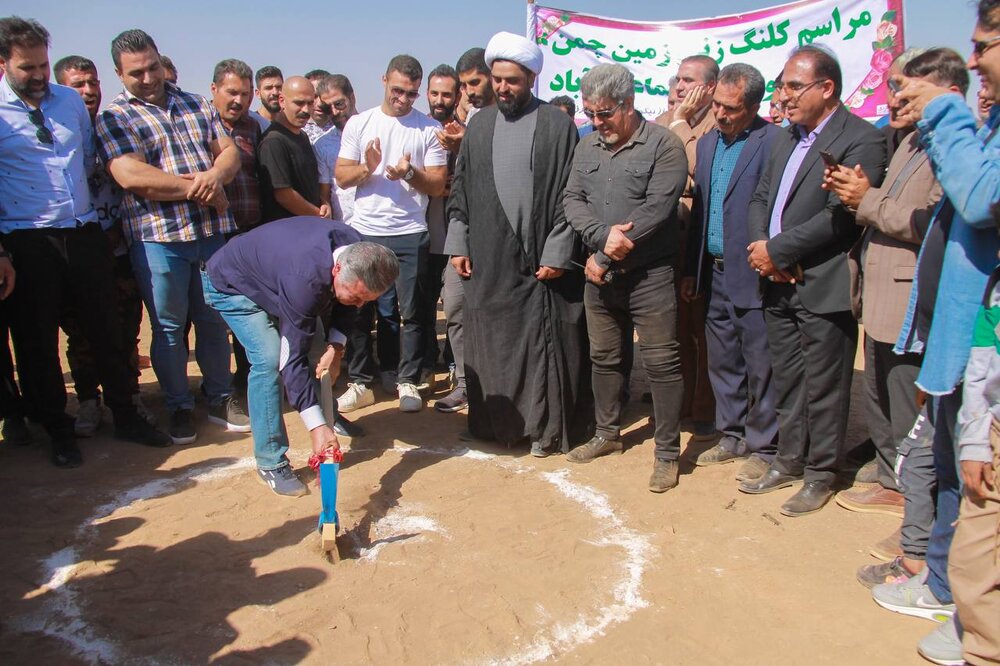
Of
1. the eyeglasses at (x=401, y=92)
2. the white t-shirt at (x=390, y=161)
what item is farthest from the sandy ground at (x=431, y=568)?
the eyeglasses at (x=401, y=92)

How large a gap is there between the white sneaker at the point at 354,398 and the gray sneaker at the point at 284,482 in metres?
1.28

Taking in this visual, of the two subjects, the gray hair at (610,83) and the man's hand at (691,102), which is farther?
the man's hand at (691,102)

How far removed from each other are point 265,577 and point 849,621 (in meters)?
2.50

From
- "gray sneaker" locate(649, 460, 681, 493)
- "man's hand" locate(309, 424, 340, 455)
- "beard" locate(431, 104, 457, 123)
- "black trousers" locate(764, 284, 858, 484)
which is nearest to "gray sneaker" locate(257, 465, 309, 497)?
"man's hand" locate(309, 424, 340, 455)

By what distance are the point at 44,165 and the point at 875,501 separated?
500cm

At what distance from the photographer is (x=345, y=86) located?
706 centimetres

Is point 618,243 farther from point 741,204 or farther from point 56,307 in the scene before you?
point 56,307

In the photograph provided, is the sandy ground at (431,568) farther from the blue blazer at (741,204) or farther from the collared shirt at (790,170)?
the collared shirt at (790,170)

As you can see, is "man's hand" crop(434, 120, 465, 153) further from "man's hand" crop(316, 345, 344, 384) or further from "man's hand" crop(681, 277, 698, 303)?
"man's hand" crop(316, 345, 344, 384)

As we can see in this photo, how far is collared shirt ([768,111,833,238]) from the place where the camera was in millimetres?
4152

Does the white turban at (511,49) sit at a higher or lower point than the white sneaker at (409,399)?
higher

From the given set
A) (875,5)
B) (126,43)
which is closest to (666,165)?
(126,43)

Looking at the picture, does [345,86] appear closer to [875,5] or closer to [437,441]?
[437,441]

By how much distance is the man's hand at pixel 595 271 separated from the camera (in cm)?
457
